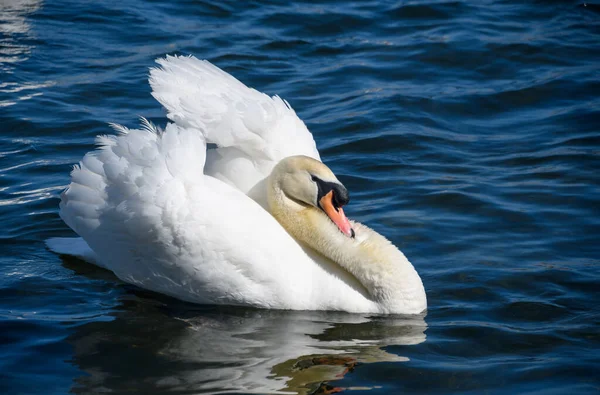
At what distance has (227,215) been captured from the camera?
6477 millimetres

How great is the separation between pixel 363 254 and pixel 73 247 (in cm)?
223

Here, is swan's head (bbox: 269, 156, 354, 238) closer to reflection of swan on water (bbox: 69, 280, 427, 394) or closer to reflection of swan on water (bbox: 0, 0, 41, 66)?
reflection of swan on water (bbox: 69, 280, 427, 394)

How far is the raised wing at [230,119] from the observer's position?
6910mm

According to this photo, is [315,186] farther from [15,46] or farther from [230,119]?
[15,46]

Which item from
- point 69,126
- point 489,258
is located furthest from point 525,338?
point 69,126

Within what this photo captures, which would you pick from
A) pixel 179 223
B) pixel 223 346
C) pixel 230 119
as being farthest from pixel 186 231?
pixel 230 119

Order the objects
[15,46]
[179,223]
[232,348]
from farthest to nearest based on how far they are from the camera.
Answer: [15,46]
[179,223]
[232,348]

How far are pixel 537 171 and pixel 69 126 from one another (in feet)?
15.2

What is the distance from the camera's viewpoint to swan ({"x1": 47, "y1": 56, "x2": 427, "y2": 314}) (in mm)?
6473

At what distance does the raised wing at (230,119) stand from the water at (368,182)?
1.07 metres

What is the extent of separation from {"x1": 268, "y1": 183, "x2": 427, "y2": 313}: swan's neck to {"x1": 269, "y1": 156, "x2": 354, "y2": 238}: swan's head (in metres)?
0.07

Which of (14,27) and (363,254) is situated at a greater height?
(14,27)

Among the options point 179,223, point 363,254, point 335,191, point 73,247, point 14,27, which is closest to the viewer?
point 179,223

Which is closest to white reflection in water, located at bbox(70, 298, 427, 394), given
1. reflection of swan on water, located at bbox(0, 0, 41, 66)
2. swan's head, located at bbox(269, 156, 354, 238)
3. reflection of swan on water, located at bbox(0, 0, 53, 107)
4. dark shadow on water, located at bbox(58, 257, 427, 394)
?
dark shadow on water, located at bbox(58, 257, 427, 394)
